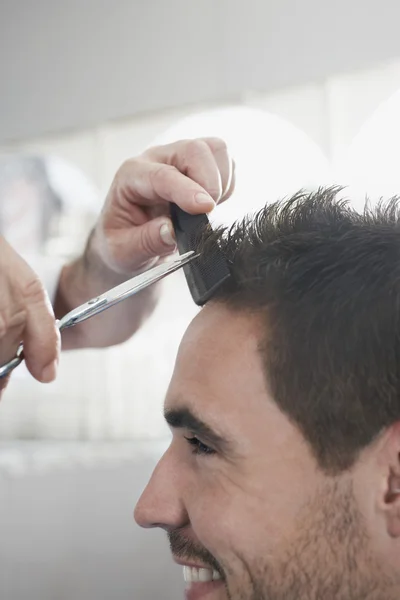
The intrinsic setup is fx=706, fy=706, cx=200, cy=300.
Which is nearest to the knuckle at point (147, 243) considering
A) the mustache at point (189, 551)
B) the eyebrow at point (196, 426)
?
the eyebrow at point (196, 426)

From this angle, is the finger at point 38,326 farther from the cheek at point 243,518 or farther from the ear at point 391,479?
the ear at point 391,479

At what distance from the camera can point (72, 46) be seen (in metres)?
3.01

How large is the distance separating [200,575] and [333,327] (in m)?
0.36

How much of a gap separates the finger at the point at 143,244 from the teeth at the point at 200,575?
0.47m

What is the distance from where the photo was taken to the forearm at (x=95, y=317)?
1312 millimetres

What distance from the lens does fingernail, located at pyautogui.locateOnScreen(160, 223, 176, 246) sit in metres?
1.06

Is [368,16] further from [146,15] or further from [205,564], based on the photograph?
[205,564]

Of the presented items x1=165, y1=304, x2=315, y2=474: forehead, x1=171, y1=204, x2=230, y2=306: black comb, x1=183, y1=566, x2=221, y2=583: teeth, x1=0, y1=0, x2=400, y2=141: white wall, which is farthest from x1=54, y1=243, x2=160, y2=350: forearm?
x1=0, y1=0, x2=400, y2=141: white wall

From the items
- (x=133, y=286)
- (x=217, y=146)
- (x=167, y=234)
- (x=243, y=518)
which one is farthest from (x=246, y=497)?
(x=217, y=146)

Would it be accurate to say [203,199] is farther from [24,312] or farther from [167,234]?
[24,312]

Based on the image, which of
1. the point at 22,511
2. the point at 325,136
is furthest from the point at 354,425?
the point at 325,136

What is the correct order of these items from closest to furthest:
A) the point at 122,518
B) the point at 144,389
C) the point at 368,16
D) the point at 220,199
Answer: the point at 220,199
the point at 122,518
the point at 368,16
the point at 144,389

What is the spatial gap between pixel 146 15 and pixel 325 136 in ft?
3.18

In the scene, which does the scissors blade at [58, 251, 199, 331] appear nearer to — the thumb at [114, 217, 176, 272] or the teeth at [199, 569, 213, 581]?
the thumb at [114, 217, 176, 272]
